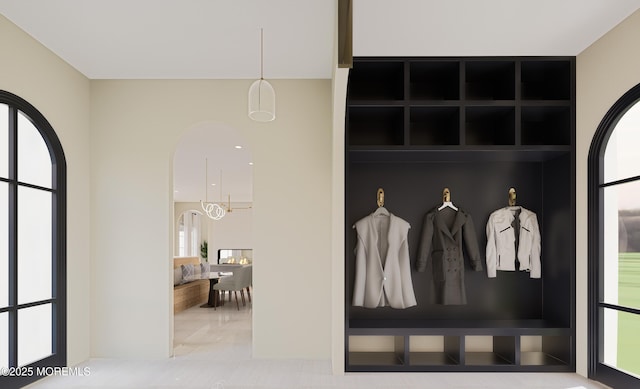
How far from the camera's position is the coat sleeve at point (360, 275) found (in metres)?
4.30

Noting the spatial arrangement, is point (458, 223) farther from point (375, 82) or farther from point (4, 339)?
point (4, 339)

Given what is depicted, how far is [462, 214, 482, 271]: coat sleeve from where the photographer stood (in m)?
4.37

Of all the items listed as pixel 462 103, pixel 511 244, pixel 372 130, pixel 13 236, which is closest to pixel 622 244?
pixel 511 244

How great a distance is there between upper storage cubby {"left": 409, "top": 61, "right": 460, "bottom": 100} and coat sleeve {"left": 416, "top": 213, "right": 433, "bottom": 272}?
113 centimetres

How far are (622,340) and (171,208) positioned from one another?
402 cm

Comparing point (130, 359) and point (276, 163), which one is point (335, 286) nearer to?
point (276, 163)

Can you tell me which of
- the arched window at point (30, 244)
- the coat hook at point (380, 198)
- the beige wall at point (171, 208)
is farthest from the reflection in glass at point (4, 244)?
the coat hook at point (380, 198)

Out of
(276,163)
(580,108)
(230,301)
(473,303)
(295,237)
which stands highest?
(580,108)

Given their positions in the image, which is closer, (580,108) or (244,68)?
(580,108)

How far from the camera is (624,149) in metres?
3.65

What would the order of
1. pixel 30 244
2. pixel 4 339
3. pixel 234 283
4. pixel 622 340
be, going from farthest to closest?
pixel 234 283 < pixel 30 244 < pixel 622 340 < pixel 4 339

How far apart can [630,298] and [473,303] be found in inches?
52.6

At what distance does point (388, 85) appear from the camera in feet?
15.2

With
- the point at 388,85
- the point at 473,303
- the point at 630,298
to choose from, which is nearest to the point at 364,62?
the point at 388,85
